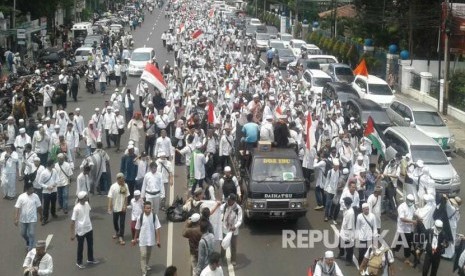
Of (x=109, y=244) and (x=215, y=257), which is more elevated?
(x=215, y=257)

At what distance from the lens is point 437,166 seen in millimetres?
19062

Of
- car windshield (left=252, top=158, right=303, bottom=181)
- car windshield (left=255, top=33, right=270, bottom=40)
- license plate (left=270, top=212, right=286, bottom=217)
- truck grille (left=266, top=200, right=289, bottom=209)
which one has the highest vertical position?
car windshield (left=255, top=33, right=270, bottom=40)

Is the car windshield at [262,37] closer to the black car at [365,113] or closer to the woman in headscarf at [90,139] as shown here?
the black car at [365,113]

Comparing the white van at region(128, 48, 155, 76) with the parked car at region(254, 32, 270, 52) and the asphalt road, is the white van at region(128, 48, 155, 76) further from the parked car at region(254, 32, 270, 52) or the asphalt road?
the asphalt road

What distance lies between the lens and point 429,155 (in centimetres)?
1944

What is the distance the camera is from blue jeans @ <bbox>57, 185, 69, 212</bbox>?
16.0 metres

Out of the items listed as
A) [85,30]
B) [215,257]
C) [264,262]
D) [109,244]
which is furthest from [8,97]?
[85,30]

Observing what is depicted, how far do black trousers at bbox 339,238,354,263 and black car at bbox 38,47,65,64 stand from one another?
32.6 meters

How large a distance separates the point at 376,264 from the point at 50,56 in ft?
118

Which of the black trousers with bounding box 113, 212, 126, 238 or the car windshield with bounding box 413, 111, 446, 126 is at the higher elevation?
the car windshield with bounding box 413, 111, 446, 126

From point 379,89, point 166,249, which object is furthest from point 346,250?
point 379,89

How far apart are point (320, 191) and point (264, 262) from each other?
3756 mm

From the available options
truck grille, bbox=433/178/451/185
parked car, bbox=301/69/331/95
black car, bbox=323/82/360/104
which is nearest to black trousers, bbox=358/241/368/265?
truck grille, bbox=433/178/451/185

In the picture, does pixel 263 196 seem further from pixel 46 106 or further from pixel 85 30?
pixel 85 30
